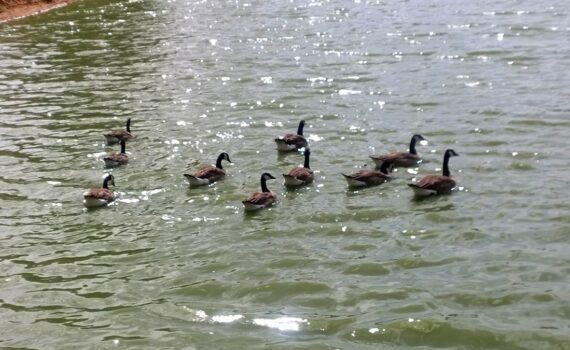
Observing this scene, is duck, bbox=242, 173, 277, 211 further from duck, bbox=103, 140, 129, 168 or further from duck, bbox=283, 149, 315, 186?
duck, bbox=103, 140, 129, 168

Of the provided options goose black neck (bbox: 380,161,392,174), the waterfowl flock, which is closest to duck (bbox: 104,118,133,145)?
the waterfowl flock

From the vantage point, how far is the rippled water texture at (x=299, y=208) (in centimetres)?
1088

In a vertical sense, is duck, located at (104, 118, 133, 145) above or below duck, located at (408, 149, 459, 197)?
above

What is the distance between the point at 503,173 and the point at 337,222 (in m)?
4.21

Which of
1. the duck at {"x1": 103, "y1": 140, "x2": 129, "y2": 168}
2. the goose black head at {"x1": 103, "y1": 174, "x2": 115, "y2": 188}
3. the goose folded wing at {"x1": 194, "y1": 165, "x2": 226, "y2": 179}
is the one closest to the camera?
the goose black head at {"x1": 103, "y1": 174, "x2": 115, "y2": 188}

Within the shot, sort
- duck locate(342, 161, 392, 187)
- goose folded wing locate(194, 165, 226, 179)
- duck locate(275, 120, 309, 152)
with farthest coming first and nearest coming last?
1. duck locate(275, 120, 309, 152)
2. goose folded wing locate(194, 165, 226, 179)
3. duck locate(342, 161, 392, 187)

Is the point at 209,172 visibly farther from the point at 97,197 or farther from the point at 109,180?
the point at 97,197

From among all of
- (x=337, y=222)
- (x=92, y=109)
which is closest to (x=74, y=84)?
(x=92, y=109)

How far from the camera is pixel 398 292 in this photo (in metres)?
11.4

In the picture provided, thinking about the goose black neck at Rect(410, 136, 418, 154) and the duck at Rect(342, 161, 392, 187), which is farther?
the goose black neck at Rect(410, 136, 418, 154)

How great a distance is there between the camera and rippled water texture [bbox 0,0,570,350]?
10875mm

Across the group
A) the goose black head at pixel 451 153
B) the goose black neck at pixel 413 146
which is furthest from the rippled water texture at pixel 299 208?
the goose black neck at pixel 413 146

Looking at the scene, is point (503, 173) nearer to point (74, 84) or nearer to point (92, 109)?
point (92, 109)

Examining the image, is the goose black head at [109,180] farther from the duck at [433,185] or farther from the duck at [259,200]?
the duck at [433,185]
